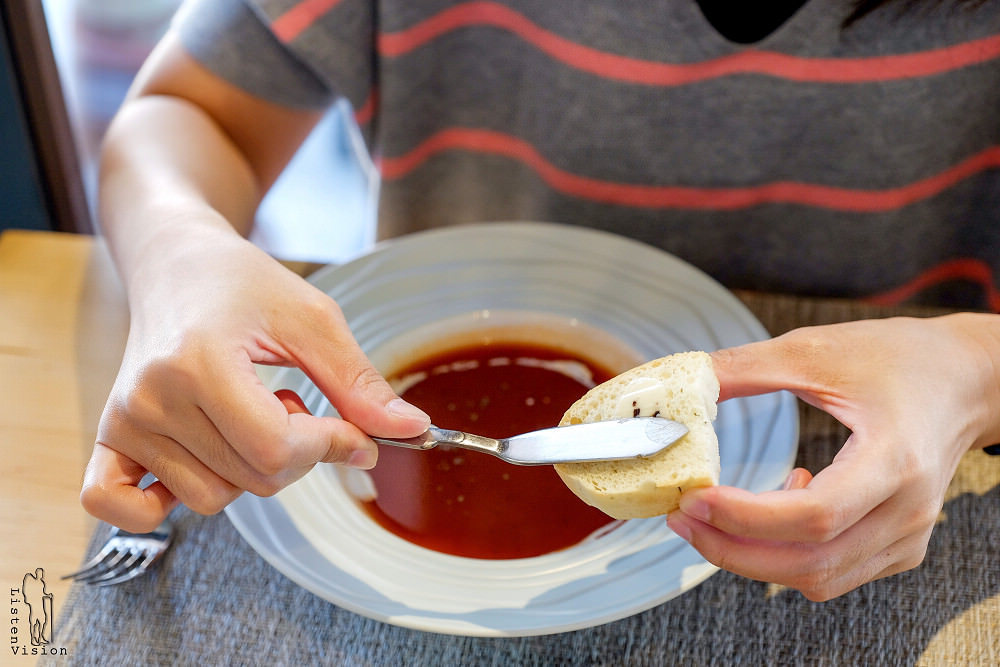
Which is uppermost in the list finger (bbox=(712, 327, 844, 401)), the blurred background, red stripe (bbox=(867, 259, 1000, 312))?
finger (bbox=(712, 327, 844, 401))

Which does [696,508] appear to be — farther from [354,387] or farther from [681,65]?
[681,65]

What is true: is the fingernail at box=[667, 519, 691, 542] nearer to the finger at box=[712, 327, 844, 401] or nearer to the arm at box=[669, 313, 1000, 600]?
the arm at box=[669, 313, 1000, 600]

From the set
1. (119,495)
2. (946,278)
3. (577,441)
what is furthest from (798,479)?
(946,278)

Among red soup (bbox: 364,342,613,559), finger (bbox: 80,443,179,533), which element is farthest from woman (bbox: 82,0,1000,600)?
red soup (bbox: 364,342,613,559)

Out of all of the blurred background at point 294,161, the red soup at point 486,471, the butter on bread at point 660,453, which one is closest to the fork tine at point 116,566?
the red soup at point 486,471

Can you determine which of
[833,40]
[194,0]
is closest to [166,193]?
[194,0]

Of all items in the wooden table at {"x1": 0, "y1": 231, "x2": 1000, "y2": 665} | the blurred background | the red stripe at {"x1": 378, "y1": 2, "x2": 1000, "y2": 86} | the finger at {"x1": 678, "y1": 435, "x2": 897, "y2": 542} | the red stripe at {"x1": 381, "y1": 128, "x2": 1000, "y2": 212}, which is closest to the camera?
the finger at {"x1": 678, "y1": 435, "x2": 897, "y2": 542}

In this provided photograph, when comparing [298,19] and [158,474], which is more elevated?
[298,19]
